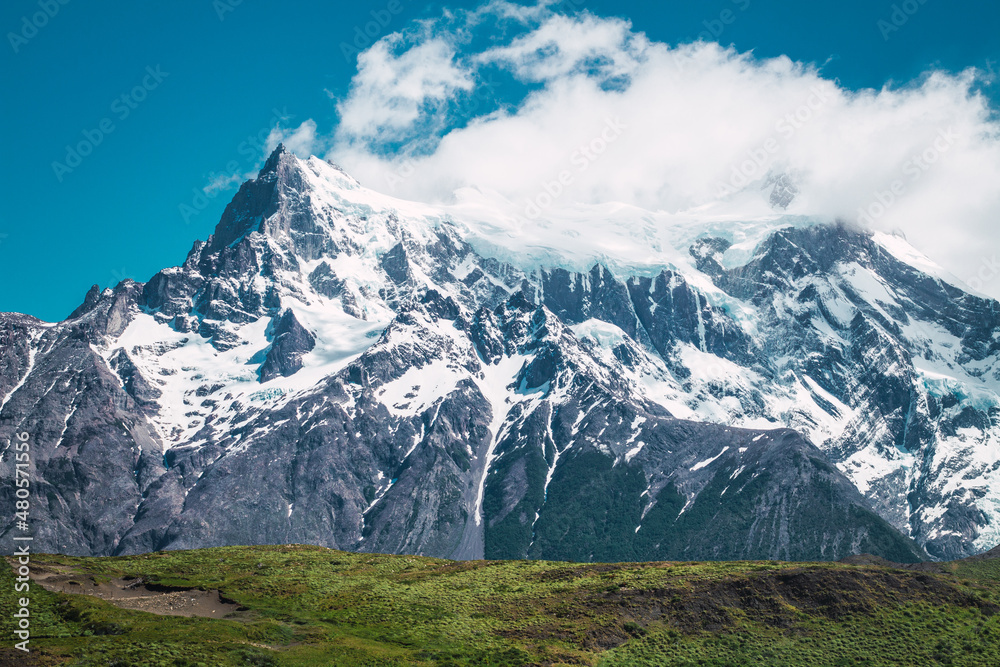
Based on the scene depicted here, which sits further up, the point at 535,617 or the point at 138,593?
the point at 138,593

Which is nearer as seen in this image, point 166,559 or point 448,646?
point 448,646

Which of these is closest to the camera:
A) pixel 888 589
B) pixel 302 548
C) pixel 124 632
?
pixel 124 632

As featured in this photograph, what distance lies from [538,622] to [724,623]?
20.8m

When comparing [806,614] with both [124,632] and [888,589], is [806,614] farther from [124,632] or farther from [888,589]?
[124,632]

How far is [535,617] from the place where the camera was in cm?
10281

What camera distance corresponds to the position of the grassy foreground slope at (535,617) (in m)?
86.3

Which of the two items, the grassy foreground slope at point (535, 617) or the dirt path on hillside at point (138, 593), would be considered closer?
the grassy foreground slope at point (535, 617)

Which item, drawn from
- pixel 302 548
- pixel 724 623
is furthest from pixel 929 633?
pixel 302 548

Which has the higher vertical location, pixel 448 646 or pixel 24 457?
pixel 24 457

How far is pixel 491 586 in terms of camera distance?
380ft

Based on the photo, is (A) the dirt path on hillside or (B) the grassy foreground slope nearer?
(B) the grassy foreground slope

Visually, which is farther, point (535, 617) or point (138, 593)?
point (138, 593)

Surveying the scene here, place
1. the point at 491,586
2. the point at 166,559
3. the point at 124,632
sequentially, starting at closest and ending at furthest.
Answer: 1. the point at 124,632
2. the point at 491,586
3. the point at 166,559

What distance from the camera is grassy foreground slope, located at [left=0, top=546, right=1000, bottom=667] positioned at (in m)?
86.3
